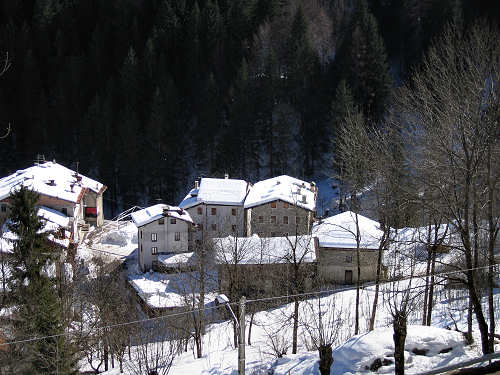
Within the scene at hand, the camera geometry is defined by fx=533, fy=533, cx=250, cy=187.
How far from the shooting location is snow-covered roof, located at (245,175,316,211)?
3366cm

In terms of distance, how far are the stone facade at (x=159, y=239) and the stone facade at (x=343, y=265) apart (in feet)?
30.6

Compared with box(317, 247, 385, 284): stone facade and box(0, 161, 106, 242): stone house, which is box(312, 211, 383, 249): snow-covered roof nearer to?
box(317, 247, 385, 284): stone facade

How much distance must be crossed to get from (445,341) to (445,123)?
16.1 feet

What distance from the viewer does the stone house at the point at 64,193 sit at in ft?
113

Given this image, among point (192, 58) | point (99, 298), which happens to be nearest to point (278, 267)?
point (99, 298)

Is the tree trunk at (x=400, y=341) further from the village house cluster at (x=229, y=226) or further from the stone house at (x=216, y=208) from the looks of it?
the stone house at (x=216, y=208)

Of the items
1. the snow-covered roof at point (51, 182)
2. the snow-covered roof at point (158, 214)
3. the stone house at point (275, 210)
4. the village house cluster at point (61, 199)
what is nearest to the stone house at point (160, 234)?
the snow-covered roof at point (158, 214)

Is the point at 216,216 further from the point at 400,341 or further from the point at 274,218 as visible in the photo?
the point at 400,341

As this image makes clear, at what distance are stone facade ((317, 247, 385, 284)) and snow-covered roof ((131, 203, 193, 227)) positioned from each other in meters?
9.19

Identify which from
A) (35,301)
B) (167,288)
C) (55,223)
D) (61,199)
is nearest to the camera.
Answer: (35,301)

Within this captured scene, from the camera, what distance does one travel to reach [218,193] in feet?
119

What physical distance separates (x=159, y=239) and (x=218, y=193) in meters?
5.49

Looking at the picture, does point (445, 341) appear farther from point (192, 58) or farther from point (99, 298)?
point (192, 58)

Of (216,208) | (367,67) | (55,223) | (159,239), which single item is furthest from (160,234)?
(367,67)
